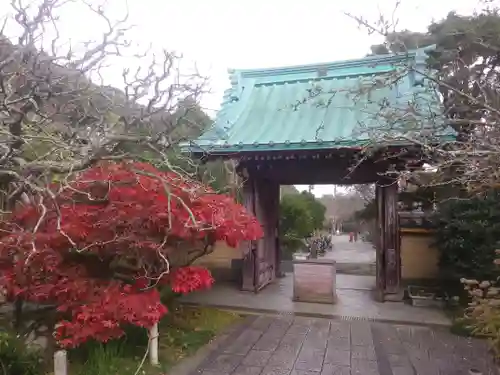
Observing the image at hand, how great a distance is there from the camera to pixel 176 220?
4.38m

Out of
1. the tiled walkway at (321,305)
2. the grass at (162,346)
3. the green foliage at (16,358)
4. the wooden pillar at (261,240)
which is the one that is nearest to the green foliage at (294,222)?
the wooden pillar at (261,240)

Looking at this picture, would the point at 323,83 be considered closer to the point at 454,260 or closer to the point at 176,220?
the point at 454,260

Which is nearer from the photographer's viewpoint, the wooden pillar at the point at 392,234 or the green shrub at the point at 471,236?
the green shrub at the point at 471,236

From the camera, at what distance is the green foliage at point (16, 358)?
3938mm

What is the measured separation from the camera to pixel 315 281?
7477mm

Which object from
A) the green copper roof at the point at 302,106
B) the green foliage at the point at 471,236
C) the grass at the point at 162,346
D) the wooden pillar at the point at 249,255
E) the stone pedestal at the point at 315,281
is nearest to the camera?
the grass at the point at 162,346

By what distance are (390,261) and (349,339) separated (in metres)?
2.36

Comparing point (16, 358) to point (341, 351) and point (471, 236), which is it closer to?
point (341, 351)

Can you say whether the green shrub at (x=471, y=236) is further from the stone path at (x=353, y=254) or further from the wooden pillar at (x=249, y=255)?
the stone path at (x=353, y=254)

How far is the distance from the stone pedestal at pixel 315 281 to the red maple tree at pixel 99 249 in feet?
11.1

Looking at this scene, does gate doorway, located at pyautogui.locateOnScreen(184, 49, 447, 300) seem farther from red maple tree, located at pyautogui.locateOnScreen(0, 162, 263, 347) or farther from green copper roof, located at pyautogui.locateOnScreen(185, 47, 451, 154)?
red maple tree, located at pyautogui.locateOnScreen(0, 162, 263, 347)

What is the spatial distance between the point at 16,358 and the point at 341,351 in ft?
12.3

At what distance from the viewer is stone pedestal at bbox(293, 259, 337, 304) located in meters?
7.41

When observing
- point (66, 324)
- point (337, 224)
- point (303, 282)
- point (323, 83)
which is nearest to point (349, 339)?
point (303, 282)
